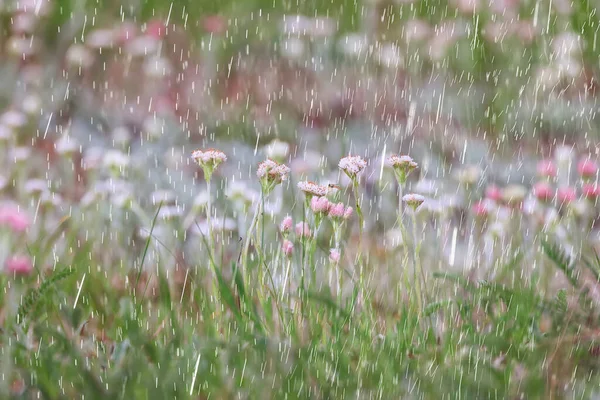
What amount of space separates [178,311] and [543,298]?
2.15ft

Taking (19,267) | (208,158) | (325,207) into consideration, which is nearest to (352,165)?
(325,207)


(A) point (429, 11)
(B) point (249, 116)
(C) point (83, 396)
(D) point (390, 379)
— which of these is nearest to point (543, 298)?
(D) point (390, 379)

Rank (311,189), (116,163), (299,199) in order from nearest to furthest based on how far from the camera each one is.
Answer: (311,189), (116,163), (299,199)

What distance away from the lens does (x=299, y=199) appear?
2.62 meters

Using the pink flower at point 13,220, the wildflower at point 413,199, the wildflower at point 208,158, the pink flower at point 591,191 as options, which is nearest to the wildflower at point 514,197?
the pink flower at point 591,191

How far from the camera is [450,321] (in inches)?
62.1

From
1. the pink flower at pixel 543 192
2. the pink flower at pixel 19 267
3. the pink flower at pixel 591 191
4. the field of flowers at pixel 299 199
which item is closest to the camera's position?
the field of flowers at pixel 299 199

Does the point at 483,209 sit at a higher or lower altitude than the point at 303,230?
lower

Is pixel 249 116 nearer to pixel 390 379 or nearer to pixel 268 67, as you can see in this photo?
pixel 268 67

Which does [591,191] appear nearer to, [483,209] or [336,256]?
[483,209]

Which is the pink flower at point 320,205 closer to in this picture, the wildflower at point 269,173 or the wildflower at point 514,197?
the wildflower at point 269,173

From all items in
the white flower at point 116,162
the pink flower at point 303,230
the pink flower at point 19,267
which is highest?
the pink flower at point 303,230

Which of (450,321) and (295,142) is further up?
(450,321)

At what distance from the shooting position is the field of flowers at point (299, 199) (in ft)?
4.48
